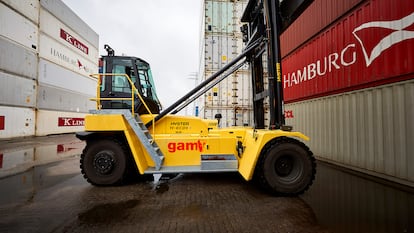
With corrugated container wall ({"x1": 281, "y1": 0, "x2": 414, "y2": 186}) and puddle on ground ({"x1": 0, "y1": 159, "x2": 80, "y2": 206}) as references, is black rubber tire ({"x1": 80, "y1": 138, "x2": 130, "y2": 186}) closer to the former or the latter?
puddle on ground ({"x1": 0, "y1": 159, "x2": 80, "y2": 206})

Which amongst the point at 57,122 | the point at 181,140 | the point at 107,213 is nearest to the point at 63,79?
the point at 57,122

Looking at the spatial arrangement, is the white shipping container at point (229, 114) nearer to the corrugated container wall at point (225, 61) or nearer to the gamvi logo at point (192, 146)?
the corrugated container wall at point (225, 61)

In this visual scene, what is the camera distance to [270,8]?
439 centimetres

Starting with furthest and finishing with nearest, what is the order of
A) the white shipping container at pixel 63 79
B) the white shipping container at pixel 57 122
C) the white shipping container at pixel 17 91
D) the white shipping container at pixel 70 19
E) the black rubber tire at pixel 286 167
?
the white shipping container at pixel 70 19 → the white shipping container at pixel 63 79 → the white shipping container at pixel 57 122 → the white shipping container at pixel 17 91 → the black rubber tire at pixel 286 167

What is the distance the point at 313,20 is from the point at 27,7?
1918 centimetres

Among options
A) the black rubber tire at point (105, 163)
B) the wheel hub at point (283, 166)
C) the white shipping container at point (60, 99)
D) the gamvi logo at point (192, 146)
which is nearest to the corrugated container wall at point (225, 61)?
the gamvi logo at point (192, 146)

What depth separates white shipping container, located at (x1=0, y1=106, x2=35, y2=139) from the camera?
12344 mm

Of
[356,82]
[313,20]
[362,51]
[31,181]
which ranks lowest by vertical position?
[31,181]

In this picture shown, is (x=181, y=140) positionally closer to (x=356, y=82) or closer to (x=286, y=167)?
(x=286, y=167)

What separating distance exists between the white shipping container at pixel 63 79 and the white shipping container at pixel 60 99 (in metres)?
0.42

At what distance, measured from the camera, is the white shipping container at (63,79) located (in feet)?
52.0

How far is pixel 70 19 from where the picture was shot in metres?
19.5

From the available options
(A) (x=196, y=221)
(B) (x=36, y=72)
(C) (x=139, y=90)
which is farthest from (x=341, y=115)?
(B) (x=36, y=72)

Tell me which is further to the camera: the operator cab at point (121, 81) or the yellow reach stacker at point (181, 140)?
the operator cab at point (121, 81)
